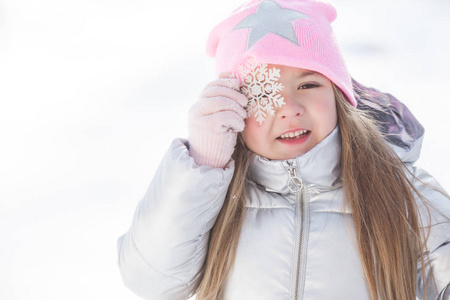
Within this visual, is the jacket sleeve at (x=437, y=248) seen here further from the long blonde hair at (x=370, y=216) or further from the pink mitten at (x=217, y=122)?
the pink mitten at (x=217, y=122)

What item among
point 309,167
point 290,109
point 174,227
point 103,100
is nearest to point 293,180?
point 309,167

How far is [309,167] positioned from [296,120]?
0.34 ft

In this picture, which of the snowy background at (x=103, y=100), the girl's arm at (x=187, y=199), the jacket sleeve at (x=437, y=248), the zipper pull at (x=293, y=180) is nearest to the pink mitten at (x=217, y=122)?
the girl's arm at (x=187, y=199)

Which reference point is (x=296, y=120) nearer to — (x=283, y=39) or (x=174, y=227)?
(x=283, y=39)

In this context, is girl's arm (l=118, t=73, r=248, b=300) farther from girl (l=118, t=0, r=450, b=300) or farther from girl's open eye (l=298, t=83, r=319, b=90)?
girl's open eye (l=298, t=83, r=319, b=90)

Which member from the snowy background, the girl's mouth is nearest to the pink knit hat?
the girl's mouth

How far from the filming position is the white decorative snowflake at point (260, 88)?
1104 mm

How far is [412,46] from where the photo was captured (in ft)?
8.39

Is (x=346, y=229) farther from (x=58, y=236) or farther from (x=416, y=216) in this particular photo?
(x=58, y=236)

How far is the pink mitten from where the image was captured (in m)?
1.08

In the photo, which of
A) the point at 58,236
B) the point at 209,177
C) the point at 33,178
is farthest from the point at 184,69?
the point at 209,177

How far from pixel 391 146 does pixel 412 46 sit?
58.8 inches

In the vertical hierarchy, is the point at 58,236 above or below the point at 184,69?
below

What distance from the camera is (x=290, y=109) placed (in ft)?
3.59
